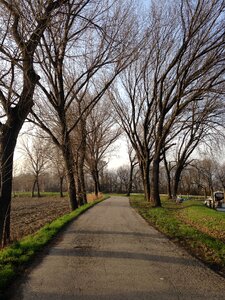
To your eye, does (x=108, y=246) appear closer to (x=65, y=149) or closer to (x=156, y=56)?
(x=65, y=149)

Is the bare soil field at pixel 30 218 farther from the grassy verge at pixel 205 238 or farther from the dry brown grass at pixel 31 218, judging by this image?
the grassy verge at pixel 205 238

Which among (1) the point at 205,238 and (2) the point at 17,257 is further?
(1) the point at 205,238

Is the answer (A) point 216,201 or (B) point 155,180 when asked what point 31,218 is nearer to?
(B) point 155,180

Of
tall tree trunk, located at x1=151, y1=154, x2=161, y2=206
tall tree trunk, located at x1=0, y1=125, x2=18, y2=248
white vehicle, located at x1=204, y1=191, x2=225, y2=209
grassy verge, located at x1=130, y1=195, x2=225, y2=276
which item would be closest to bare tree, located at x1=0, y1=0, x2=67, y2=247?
tall tree trunk, located at x1=0, y1=125, x2=18, y2=248

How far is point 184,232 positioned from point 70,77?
14421mm

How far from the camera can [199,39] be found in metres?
19.2

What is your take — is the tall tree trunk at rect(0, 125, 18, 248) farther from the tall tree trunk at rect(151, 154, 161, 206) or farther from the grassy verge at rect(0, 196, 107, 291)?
the tall tree trunk at rect(151, 154, 161, 206)

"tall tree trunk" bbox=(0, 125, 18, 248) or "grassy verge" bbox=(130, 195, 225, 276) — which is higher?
"tall tree trunk" bbox=(0, 125, 18, 248)

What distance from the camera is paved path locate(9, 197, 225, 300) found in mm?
5000

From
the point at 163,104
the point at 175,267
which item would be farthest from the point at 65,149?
the point at 175,267

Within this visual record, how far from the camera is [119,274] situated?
19.6ft

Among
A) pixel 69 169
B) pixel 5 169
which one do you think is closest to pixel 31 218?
pixel 69 169

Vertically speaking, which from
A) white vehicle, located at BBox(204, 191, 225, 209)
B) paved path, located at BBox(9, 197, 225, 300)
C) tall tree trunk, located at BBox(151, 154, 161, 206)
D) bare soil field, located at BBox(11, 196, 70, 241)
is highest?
tall tree trunk, located at BBox(151, 154, 161, 206)

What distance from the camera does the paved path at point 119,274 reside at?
5.00m
